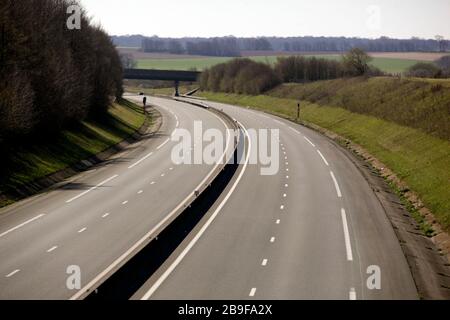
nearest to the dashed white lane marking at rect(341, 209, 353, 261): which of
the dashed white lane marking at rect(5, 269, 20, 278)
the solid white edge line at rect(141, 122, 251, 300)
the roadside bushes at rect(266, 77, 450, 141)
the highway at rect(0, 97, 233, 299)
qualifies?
the solid white edge line at rect(141, 122, 251, 300)

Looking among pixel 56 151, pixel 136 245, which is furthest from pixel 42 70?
pixel 136 245

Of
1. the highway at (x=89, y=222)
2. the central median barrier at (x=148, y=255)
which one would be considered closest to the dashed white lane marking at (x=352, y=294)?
the central median barrier at (x=148, y=255)

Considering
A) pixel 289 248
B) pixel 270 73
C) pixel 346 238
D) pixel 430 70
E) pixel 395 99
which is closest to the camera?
pixel 289 248

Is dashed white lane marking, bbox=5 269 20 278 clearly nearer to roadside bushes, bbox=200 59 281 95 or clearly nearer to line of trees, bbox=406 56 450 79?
line of trees, bbox=406 56 450 79

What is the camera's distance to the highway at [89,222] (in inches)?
803

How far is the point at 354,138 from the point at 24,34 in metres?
34.4

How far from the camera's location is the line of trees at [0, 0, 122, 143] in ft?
125

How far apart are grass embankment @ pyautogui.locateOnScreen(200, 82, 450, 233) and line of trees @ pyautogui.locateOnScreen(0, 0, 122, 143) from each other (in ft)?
88.1

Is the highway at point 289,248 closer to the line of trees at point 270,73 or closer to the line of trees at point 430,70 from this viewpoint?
the line of trees at point 430,70

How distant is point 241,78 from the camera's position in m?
127

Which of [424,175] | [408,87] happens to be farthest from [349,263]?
[408,87]

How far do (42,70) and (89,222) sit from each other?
70.9 feet

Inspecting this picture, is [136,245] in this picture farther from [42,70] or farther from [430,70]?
[430,70]

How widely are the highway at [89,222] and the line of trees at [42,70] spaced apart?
5853mm
